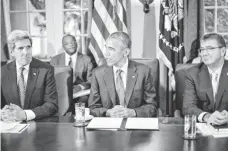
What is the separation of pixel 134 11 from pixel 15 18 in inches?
80.3

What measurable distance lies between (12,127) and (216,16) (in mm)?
3560

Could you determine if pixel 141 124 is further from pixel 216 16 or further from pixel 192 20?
pixel 216 16

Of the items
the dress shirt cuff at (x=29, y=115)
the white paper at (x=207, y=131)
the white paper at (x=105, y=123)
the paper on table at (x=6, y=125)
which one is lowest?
the white paper at (x=207, y=131)

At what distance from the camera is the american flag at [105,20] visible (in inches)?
153

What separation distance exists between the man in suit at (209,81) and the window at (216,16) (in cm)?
204

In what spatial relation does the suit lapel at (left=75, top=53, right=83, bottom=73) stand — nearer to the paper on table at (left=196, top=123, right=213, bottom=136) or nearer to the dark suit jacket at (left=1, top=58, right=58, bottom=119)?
the dark suit jacket at (left=1, top=58, right=58, bottom=119)

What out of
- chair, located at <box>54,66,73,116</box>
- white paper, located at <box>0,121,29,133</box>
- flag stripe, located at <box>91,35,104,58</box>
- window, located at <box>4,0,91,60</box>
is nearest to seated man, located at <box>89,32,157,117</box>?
chair, located at <box>54,66,73,116</box>

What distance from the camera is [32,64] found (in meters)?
2.29

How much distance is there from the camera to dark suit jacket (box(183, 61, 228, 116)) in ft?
7.42

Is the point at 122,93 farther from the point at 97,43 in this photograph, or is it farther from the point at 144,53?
the point at 144,53

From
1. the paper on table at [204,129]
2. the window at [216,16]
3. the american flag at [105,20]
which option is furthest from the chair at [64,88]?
the window at [216,16]

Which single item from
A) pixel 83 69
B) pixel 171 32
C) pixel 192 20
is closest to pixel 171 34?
pixel 171 32

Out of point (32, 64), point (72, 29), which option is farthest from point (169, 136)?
point (72, 29)

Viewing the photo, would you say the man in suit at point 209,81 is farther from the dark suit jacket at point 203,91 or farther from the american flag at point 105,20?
the american flag at point 105,20
